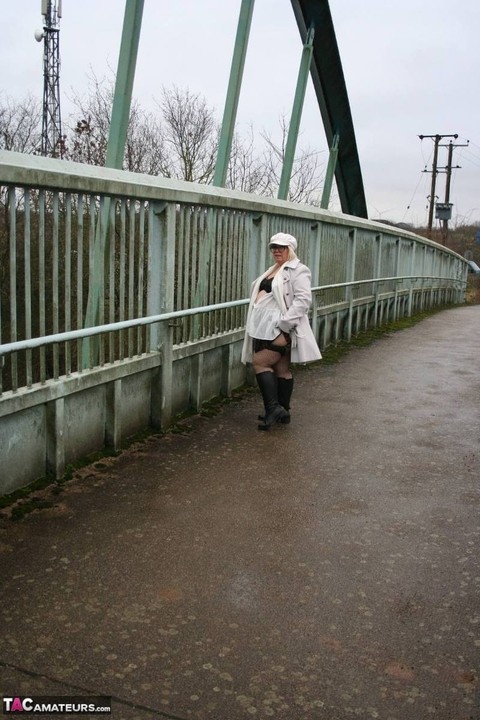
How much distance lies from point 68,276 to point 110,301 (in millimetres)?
531

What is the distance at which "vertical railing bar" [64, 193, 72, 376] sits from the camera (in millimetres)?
4559

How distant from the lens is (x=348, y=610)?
3.28m

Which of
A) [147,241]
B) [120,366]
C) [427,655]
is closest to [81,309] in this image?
[120,366]

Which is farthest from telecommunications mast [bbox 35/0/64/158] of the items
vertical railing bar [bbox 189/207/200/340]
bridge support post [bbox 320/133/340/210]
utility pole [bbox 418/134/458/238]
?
utility pole [bbox 418/134/458/238]

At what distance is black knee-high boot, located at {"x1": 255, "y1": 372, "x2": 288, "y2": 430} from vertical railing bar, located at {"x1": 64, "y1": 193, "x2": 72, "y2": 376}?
76.3 inches

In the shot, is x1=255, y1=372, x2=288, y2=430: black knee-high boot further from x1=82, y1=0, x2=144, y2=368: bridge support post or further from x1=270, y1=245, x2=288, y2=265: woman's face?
x1=82, y1=0, x2=144, y2=368: bridge support post

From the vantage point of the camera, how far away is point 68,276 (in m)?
4.66

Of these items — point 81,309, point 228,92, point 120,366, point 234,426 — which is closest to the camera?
point 81,309

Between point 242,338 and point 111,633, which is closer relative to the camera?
point 111,633

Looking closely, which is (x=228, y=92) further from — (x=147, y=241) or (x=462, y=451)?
(x=462, y=451)

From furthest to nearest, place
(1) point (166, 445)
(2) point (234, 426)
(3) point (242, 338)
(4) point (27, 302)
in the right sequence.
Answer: (3) point (242, 338) < (2) point (234, 426) < (1) point (166, 445) < (4) point (27, 302)

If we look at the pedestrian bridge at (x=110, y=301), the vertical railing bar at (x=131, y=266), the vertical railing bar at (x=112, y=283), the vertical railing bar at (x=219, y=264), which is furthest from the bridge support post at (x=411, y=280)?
the vertical railing bar at (x=112, y=283)

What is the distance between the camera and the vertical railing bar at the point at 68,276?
4.56 m

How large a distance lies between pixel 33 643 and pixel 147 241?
3295mm
